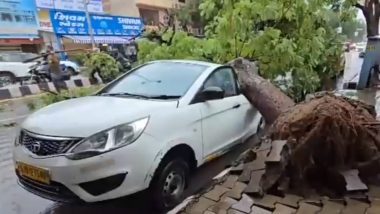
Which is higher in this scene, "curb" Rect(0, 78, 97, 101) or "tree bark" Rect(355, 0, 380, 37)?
"tree bark" Rect(355, 0, 380, 37)

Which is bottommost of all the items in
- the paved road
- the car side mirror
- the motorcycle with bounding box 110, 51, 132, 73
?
the motorcycle with bounding box 110, 51, 132, 73

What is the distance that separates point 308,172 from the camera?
11.0 feet

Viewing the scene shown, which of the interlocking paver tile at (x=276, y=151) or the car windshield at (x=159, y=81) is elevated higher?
the car windshield at (x=159, y=81)

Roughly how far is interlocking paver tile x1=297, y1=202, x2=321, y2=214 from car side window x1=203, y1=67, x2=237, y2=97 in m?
1.73

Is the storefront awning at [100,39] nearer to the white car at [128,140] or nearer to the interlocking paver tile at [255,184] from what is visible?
the white car at [128,140]

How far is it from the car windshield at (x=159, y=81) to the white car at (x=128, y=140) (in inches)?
0.4

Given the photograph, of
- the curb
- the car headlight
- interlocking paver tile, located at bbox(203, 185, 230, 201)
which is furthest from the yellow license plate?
the curb

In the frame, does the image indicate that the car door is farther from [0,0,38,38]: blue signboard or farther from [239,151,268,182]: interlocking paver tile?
[0,0,38,38]: blue signboard

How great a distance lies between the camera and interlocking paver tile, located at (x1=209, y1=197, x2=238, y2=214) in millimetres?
3098

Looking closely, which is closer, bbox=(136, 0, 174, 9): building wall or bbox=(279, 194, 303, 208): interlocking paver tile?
bbox=(279, 194, 303, 208): interlocking paver tile

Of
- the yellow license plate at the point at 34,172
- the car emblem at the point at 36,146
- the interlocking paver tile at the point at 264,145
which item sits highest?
the car emblem at the point at 36,146

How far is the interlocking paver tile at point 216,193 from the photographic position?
3.36 metres

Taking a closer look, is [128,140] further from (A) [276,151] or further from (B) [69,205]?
(A) [276,151]

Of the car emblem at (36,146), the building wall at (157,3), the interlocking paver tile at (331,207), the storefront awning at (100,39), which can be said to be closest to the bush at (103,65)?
the car emblem at (36,146)
